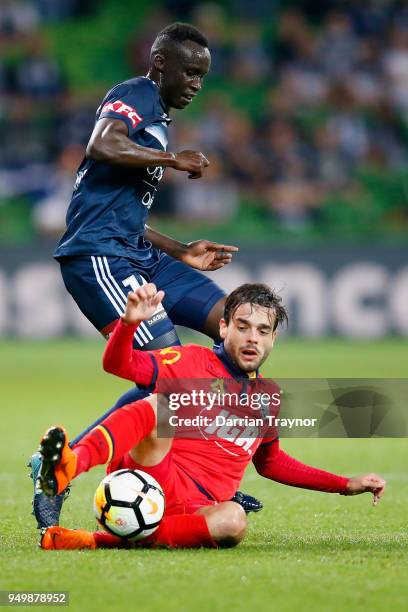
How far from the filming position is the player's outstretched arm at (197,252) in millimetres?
5594

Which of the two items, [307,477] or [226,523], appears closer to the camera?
[226,523]

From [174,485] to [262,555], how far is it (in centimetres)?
48

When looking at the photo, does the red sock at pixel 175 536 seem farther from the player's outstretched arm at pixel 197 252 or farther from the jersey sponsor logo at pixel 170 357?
A: the player's outstretched arm at pixel 197 252

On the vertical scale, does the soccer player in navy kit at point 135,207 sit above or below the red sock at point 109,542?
above

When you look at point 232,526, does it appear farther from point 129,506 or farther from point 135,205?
point 135,205

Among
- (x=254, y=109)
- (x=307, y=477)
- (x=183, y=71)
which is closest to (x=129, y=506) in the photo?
(x=307, y=477)

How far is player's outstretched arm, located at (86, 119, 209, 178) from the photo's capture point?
192 inches

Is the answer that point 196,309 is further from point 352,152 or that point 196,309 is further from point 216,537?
point 352,152

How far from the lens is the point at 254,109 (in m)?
18.5

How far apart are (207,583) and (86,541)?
2.75 feet

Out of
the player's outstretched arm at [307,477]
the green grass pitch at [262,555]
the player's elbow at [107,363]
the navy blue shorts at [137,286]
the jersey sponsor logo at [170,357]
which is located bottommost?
the green grass pitch at [262,555]

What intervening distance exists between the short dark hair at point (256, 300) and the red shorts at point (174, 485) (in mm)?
635

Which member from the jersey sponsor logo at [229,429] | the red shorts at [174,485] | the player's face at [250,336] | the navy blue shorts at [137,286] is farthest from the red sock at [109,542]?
the navy blue shorts at [137,286]

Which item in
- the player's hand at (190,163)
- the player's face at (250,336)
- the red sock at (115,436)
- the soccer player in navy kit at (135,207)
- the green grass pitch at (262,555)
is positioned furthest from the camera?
the soccer player in navy kit at (135,207)
